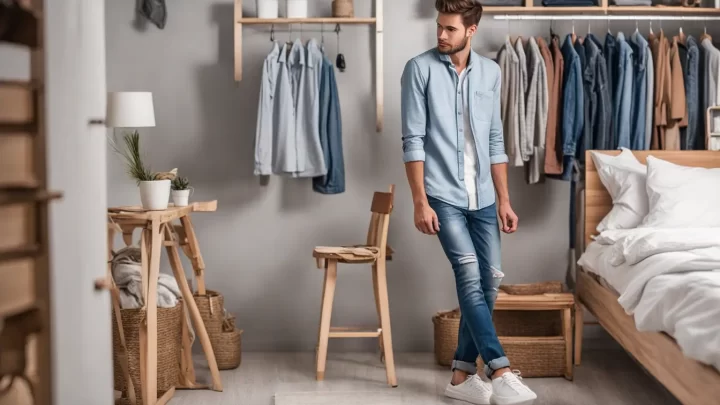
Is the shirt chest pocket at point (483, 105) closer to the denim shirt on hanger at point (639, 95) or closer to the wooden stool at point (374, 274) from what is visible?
the wooden stool at point (374, 274)

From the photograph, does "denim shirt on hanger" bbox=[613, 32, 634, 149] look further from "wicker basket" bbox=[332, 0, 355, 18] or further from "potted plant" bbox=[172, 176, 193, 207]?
"potted plant" bbox=[172, 176, 193, 207]

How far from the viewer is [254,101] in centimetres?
443

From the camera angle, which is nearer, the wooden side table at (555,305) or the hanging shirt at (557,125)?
the wooden side table at (555,305)

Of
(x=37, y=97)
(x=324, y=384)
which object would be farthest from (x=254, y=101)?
(x=37, y=97)

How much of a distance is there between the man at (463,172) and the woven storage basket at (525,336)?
1.36 feet

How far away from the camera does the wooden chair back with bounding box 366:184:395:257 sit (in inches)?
151

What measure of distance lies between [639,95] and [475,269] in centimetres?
139

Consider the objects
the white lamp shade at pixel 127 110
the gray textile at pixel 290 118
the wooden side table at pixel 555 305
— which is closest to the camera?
the white lamp shade at pixel 127 110

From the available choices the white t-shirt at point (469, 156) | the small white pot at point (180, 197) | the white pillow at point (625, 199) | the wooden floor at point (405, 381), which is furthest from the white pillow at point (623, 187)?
the small white pot at point (180, 197)

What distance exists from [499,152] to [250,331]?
5.42ft

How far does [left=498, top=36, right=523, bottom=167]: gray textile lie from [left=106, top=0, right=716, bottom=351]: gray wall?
24 cm

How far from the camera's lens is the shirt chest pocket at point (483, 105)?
352 centimetres

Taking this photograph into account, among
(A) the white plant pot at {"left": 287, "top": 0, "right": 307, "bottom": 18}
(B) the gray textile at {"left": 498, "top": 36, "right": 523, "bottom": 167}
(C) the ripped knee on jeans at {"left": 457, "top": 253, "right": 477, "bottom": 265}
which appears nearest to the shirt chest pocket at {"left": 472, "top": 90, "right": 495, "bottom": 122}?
(C) the ripped knee on jeans at {"left": 457, "top": 253, "right": 477, "bottom": 265}

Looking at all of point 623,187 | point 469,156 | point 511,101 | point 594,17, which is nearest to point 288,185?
point 511,101
